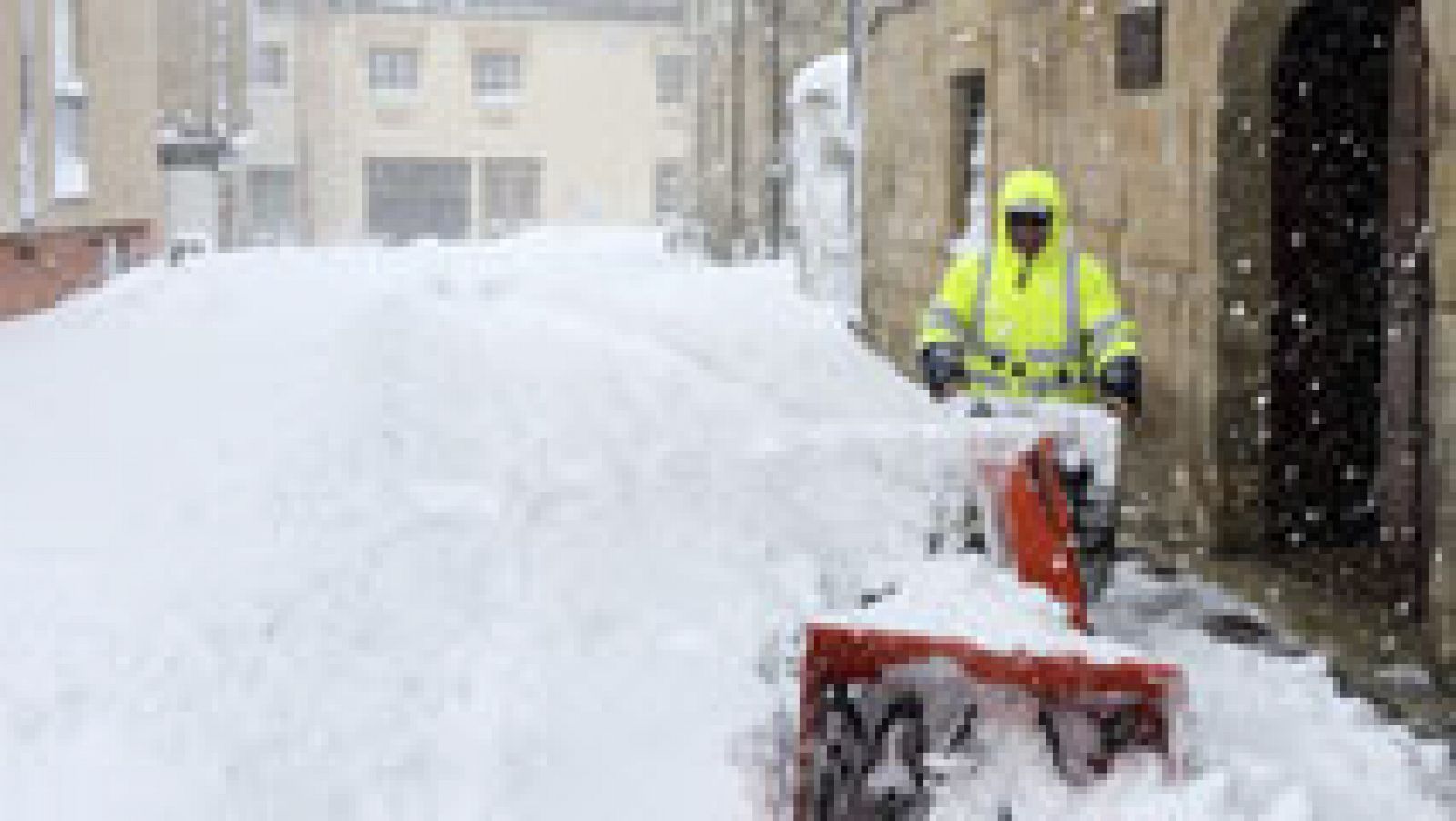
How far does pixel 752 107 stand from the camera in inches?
981

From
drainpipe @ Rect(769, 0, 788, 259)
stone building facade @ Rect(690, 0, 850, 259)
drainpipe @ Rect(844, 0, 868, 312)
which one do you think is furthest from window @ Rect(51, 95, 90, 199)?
drainpipe @ Rect(769, 0, 788, 259)

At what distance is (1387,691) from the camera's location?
20.8ft

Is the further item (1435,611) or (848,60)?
(848,60)

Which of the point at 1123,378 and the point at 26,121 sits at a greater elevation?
the point at 26,121

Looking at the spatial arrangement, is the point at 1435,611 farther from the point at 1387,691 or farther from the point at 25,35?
the point at 25,35

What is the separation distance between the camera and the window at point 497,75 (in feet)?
140

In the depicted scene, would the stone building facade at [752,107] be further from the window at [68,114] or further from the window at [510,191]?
the window at [510,191]

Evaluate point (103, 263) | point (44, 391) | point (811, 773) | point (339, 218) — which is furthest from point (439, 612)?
point (339, 218)

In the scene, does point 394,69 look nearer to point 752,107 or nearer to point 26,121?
point 752,107

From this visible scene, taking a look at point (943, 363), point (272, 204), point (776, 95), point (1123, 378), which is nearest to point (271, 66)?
point (272, 204)

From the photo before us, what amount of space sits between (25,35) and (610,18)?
29.5 meters

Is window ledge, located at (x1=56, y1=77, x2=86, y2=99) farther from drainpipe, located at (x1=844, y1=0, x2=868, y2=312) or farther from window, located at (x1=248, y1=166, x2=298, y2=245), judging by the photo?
window, located at (x1=248, y1=166, x2=298, y2=245)

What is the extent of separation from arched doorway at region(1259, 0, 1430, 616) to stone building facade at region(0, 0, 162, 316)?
347 inches

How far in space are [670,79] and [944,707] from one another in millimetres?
39330
